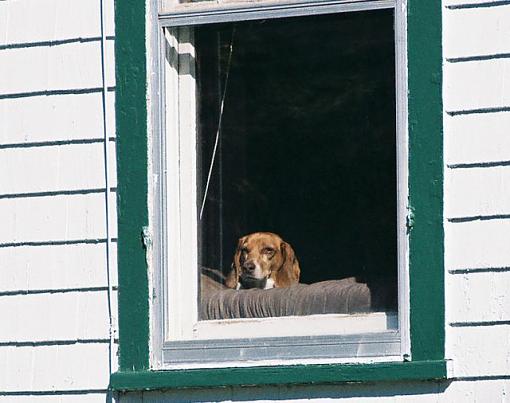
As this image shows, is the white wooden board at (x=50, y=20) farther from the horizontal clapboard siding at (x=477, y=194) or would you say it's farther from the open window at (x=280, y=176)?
the horizontal clapboard siding at (x=477, y=194)

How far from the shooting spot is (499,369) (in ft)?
24.7

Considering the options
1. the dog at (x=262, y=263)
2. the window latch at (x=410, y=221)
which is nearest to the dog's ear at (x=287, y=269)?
the dog at (x=262, y=263)

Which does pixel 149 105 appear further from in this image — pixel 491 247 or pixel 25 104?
pixel 491 247

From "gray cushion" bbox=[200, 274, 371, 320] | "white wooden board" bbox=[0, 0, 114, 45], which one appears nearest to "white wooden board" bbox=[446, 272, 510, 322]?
"gray cushion" bbox=[200, 274, 371, 320]

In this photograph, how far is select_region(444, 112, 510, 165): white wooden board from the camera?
302 inches

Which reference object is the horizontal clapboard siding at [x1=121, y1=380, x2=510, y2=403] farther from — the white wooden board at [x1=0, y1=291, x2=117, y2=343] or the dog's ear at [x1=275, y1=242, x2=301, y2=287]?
the dog's ear at [x1=275, y1=242, x2=301, y2=287]

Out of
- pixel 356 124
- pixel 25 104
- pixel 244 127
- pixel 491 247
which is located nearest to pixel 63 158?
pixel 25 104

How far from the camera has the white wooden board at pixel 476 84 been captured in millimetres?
7707

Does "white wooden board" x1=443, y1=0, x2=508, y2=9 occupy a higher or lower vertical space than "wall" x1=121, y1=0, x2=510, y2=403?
higher

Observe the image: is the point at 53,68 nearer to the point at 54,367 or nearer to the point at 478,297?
the point at 54,367

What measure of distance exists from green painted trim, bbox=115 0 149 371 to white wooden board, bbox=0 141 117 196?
9 centimetres

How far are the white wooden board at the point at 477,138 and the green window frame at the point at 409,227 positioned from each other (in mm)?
57

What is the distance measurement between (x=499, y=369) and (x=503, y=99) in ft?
3.80

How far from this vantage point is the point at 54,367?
812 cm
